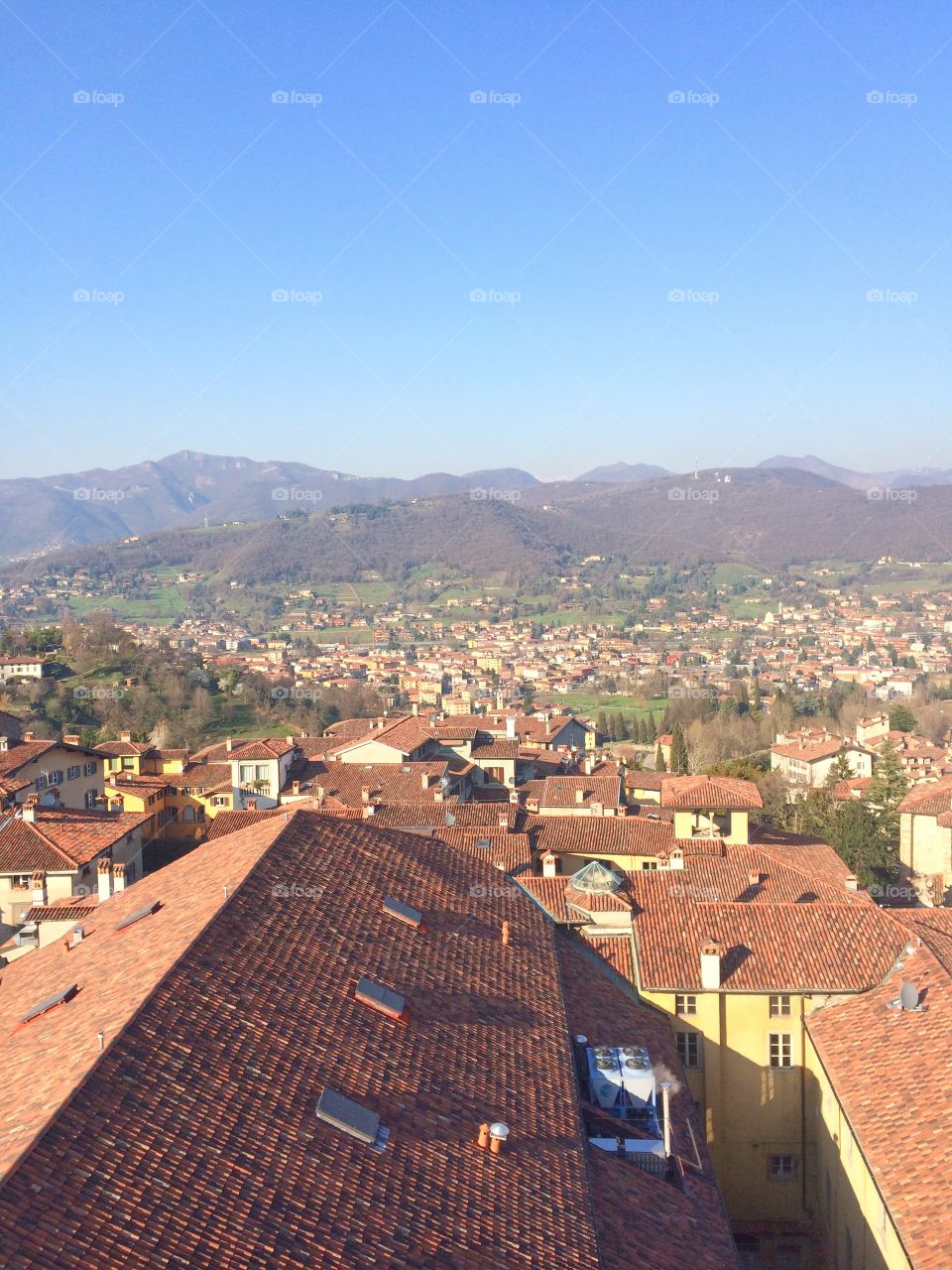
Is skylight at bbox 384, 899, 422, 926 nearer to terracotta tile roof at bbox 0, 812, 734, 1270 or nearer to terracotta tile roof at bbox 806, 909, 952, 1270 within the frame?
terracotta tile roof at bbox 0, 812, 734, 1270

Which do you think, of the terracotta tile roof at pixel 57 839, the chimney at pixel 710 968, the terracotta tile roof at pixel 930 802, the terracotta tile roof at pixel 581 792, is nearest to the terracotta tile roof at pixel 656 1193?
the chimney at pixel 710 968

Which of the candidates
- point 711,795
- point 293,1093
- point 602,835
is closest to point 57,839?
point 602,835

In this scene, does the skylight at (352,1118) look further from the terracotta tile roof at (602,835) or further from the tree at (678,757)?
the tree at (678,757)

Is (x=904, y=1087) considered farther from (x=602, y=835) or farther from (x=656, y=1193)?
(x=602, y=835)

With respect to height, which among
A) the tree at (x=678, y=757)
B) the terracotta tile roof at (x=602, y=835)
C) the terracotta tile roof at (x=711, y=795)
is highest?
the terracotta tile roof at (x=711, y=795)

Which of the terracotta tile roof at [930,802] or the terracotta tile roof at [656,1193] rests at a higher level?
the terracotta tile roof at [656,1193]

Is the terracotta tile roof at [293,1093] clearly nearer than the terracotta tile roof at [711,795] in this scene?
Yes
